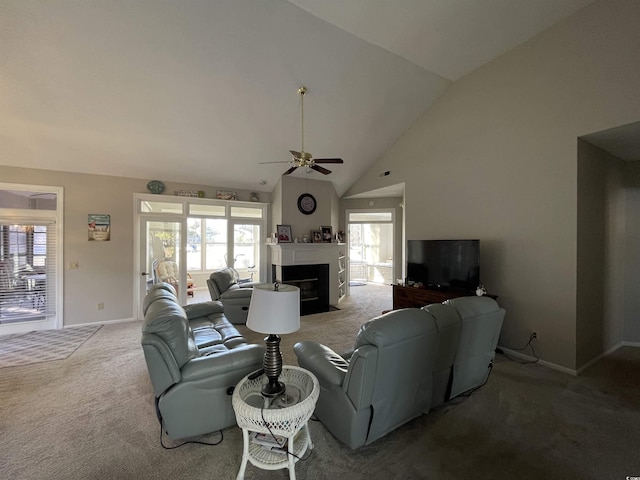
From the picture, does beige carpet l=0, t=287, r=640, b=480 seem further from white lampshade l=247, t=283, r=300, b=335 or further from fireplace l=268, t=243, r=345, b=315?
fireplace l=268, t=243, r=345, b=315

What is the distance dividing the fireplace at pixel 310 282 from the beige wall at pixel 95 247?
2.84m

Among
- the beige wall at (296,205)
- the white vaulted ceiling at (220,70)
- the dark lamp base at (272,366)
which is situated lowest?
the dark lamp base at (272,366)

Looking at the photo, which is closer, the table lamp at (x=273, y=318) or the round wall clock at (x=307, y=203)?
the table lamp at (x=273, y=318)

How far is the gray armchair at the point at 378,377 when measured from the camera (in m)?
1.63

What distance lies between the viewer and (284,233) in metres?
5.63

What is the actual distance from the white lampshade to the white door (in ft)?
14.3

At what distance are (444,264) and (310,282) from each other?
9.33ft

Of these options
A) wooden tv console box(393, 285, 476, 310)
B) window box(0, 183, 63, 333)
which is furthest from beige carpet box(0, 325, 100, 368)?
wooden tv console box(393, 285, 476, 310)

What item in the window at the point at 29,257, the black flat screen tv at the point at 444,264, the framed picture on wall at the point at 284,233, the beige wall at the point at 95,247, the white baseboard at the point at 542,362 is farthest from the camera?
the framed picture on wall at the point at 284,233

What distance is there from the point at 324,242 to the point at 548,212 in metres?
3.88

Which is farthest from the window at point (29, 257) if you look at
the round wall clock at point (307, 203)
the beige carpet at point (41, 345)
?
the round wall clock at point (307, 203)

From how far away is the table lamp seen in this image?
63.5 inches

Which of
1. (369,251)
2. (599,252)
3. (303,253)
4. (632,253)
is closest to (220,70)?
(303,253)

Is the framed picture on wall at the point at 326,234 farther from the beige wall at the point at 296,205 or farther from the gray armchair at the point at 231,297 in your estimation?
the gray armchair at the point at 231,297
